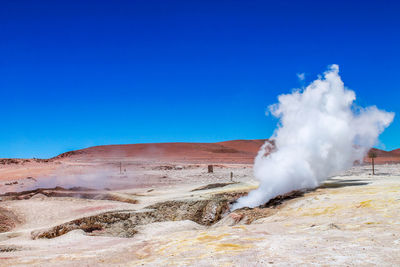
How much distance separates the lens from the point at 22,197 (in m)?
21.0

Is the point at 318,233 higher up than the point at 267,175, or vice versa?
the point at 267,175

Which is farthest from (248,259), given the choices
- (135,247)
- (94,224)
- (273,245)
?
(94,224)

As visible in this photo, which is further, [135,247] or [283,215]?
[283,215]

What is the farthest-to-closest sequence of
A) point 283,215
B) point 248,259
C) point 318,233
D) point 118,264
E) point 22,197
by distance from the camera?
point 22,197 < point 283,215 < point 318,233 < point 118,264 < point 248,259

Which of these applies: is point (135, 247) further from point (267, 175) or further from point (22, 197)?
point (22, 197)

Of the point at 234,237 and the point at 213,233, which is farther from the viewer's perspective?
the point at 213,233

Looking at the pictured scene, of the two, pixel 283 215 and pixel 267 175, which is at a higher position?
pixel 267 175

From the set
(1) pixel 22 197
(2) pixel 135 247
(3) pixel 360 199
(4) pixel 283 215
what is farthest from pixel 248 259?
(1) pixel 22 197

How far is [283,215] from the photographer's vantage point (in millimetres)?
10406

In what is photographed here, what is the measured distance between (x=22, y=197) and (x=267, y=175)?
1469cm

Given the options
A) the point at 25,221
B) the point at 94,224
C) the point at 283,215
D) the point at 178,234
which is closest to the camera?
the point at 178,234

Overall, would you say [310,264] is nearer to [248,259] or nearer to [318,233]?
[248,259]

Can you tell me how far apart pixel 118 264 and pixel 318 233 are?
4.03 meters

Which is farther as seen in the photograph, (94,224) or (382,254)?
(94,224)
